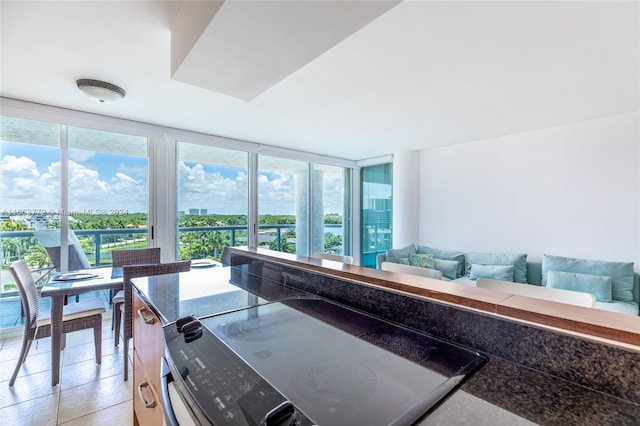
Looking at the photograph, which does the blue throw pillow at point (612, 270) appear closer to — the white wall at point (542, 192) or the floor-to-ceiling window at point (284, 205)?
the white wall at point (542, 192)

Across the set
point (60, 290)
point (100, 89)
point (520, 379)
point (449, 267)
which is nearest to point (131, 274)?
point (60, 290)

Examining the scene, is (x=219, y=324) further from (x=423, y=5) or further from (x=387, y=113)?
(x=387, y=113)

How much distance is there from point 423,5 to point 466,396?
168cm

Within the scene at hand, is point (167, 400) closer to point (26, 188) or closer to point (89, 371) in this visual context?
point (89, 371)

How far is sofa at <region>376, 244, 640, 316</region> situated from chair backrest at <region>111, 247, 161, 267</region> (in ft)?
9.32

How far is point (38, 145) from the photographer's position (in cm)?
303

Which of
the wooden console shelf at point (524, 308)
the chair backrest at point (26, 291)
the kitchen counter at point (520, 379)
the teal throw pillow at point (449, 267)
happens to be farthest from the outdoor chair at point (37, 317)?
the teal throw pillow at point (449, 267)

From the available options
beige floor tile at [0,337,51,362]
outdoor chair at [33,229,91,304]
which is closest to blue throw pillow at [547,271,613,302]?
beige floor tile at [0,337,51,362]

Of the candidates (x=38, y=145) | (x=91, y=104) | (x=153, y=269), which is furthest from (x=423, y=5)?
(x=38, y=145)

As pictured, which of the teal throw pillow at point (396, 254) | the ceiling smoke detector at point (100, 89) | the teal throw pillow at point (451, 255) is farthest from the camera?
the teal throw pillow at point (396, 254)

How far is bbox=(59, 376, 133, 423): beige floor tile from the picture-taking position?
71.2 inches

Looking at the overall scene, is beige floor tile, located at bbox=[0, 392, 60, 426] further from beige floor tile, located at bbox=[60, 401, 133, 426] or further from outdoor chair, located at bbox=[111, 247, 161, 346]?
outdoor chair, located at bbox=[111, 247, 161, 346]

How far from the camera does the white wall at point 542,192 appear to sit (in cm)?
304

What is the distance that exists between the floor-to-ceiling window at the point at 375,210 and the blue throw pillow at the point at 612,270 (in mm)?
2674
